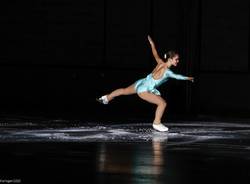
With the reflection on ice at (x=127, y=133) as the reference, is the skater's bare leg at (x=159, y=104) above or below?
above

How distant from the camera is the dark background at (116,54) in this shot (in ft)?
72.0

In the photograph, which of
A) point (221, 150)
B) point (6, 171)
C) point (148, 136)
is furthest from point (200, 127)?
point (6, 171)

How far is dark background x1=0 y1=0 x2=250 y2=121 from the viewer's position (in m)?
21.9

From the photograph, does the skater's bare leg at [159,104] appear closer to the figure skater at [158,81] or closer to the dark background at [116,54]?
the figure skater at [158,81]

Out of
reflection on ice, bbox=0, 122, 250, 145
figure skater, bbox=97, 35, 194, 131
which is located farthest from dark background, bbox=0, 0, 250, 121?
figure skater, bbox=97, 35, 194, 131

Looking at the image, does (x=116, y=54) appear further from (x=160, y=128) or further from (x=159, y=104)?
(x=160, y=128)

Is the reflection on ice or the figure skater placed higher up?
the figure skater

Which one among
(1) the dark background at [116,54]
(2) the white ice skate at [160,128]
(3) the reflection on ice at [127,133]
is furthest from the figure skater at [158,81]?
(1) the dark background at [116,54]

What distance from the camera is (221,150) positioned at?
45.8 ft

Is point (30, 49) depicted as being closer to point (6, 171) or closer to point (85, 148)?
point (85, 148)

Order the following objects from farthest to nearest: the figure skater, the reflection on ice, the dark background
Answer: the dark background
the figure skater
the reflection on ice

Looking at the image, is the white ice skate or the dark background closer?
the white ice skate

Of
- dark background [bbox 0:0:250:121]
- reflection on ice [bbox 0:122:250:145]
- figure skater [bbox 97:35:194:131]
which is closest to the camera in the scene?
reflection on ice [bbox 0:122:250:145]

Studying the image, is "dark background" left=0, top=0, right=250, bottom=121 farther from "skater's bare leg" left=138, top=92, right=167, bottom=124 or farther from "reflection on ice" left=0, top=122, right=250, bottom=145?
"skater's bare leg" left=138, top=92, right=167, bottom=124
